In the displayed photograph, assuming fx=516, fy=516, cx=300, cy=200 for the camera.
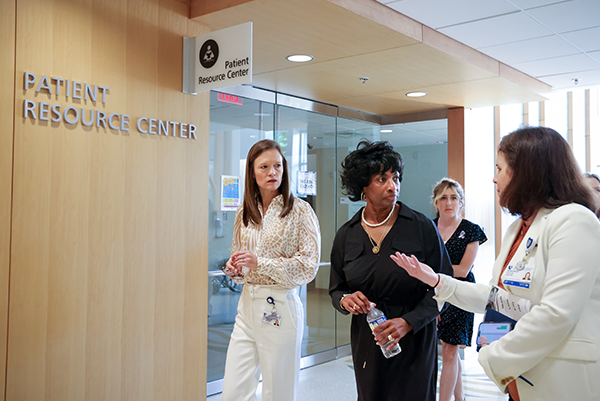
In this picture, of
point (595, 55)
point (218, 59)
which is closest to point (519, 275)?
point (218, 59)

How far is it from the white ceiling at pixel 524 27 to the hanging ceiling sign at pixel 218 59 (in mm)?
1083

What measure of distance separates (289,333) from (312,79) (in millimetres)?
2855

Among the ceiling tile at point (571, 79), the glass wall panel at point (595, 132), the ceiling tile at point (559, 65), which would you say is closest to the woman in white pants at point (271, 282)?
the ceiling tile at point (559, 65)

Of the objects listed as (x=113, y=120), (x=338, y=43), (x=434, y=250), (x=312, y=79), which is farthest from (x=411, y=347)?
(x=312, y=79)

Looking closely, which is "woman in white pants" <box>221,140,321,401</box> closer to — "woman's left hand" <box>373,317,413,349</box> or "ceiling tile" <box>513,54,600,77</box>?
"woman's left hand" <box>373,317,413,349</box>

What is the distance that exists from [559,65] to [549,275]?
419 centimetres

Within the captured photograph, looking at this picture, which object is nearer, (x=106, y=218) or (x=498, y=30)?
(x=106, y=218)

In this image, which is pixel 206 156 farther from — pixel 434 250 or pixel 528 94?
pixel 528 94

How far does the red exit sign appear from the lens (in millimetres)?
→ 4849

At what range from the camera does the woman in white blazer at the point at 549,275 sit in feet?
5.42

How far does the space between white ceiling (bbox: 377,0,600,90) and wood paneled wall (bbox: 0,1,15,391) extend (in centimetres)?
232

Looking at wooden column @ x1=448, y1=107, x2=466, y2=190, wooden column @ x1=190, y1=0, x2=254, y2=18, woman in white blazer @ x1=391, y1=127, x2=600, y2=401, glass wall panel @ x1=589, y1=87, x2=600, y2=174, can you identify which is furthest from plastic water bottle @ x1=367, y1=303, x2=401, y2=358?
glass wall panel @ x1=589, y1=87, x2=600, y2=174

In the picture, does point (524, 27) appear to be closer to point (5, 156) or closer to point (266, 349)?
point (266, 349)

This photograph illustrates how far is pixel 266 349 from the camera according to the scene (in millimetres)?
2984
